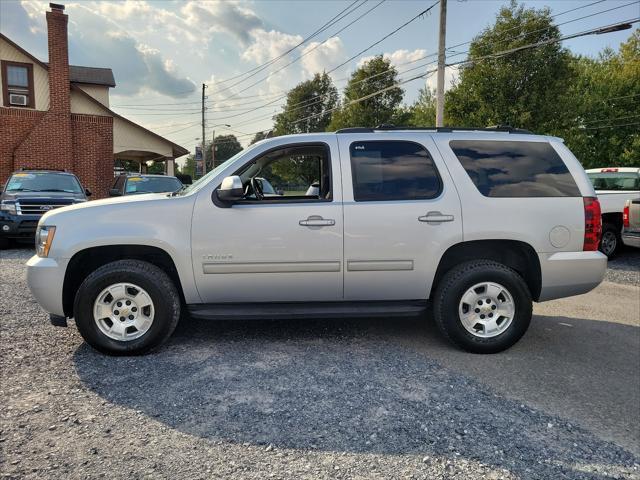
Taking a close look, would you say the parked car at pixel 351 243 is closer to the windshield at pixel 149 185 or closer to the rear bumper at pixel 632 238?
the rear bumper at pixel 632 238

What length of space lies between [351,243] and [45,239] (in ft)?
8.67

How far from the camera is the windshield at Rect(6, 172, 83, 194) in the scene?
1078cm

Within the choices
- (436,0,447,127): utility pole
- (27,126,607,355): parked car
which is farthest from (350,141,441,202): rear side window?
(436,0,447,127): utility pole

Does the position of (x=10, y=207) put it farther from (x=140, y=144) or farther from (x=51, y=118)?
(x=140, y=144)

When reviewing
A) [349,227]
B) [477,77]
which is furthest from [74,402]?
[477,77]

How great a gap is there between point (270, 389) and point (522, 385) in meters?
1.97

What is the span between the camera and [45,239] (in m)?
3.95

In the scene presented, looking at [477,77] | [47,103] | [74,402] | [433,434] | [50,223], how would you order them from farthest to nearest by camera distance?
[47,103], [477,77], [50,223], [74,402], [433,434]

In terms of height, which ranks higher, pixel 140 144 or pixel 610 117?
pixel 610 117

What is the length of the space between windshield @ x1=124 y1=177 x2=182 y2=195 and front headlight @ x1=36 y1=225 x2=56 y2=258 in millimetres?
7813

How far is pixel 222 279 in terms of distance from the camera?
13.2 feet

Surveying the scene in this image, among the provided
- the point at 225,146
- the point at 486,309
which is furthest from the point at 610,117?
the point at 225,146

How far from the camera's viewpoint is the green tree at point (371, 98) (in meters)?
33.6

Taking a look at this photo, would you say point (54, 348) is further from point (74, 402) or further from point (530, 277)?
point (530, 277)
